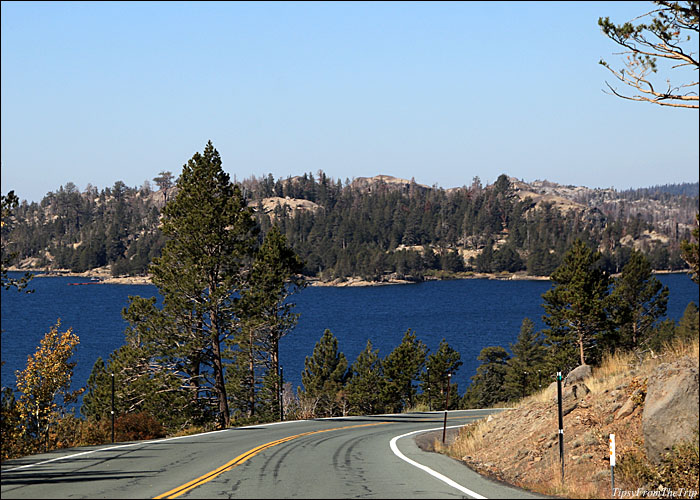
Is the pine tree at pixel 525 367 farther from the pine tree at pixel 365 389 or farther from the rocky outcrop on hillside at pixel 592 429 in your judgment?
the rocky outcrop on hillside at pixel 592 429

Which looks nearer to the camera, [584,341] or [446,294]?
[584,341]

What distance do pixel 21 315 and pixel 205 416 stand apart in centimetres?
12146

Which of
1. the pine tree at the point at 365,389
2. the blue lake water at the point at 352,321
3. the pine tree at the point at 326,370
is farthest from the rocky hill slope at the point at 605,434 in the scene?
the blue lake water at the point at 352,321

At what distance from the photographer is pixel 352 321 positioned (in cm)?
13588

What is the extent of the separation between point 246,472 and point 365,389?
144 ft

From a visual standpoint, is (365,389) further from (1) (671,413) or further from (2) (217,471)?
(1) (671,413)

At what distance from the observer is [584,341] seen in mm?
55562

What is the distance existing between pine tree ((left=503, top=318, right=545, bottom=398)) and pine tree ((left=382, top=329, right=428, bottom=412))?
34.6ft

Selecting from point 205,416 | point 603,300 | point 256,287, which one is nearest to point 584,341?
point 603,300

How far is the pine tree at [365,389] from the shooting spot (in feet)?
182

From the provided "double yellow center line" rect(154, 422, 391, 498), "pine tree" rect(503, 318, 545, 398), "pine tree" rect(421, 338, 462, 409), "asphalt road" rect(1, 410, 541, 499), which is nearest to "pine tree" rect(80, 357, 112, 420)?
"pine tree" rect(421, 338, 462, 409)

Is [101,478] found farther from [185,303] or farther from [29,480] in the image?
[185,303]

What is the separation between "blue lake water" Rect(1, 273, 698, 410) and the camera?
3740 inches

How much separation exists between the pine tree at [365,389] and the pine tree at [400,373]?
76 centimetres
